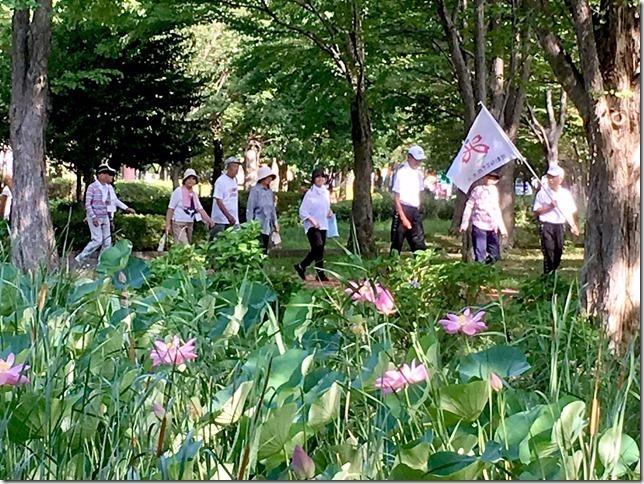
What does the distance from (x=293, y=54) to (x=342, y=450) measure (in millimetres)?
15865

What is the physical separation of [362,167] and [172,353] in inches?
583

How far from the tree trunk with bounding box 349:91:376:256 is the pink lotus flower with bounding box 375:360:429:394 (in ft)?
46.6

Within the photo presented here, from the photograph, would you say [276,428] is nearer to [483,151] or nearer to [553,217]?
[483,151]

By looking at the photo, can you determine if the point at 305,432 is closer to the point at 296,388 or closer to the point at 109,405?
the point at 296,388

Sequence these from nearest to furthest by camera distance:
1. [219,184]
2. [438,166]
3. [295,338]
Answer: [295,338] → [219,184] → [438,166]

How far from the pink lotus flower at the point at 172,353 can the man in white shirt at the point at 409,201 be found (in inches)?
330

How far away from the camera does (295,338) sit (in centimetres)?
326

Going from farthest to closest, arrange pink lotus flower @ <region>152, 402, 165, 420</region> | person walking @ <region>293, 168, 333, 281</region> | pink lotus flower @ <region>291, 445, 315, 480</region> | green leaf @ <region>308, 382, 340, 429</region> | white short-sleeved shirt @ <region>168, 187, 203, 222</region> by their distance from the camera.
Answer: person walking @ <region>293, 168, 333, 281</region>, white short-sleeved shirt @ <region>168, 187, 203, 222</region>, green leaf @ <region>308, 382, 340, 429</region>, pink lotus flower @ <region>152, 402, 165, 420</region>, pink lotus flower @ <region>291, 445, 315, 480</region>

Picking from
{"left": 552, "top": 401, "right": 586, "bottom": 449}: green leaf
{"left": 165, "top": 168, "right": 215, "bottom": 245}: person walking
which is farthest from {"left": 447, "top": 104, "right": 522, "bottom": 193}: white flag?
{"left": 552, "top": 401, "right": 586, "bottom": 449}: green leaf

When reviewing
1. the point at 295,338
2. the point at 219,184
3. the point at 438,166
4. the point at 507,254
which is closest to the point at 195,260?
the point at 219,184

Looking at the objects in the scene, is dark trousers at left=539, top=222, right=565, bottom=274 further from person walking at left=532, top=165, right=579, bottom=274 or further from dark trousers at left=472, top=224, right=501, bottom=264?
Answer: dark trousers at left=472, top=224, right=501, bottom=264

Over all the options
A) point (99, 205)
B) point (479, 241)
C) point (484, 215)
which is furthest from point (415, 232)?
point (99, 205)

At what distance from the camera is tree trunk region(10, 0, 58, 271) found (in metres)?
Answer: 12.4

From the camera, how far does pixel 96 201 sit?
12406 millimetres
